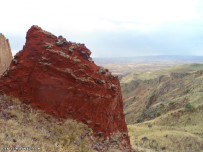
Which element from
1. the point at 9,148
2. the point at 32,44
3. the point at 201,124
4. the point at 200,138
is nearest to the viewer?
the point at 9,148

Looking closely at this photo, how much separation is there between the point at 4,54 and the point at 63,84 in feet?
17.4

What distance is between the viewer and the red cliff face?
8867 millimetres

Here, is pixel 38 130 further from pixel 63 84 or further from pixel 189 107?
pixel 189 107

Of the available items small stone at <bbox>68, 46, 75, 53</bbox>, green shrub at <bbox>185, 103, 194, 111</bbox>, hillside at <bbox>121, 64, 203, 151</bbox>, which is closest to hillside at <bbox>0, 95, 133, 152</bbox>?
small stone at <bbox>68, 46, 75, 53</bbox>

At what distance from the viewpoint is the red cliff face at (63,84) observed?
29.1 feet

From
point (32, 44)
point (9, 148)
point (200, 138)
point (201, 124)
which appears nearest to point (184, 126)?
point (201, 124)

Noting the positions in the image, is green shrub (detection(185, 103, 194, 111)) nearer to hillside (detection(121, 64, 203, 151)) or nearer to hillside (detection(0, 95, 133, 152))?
hillside (detection(121, 64, 203, 151))

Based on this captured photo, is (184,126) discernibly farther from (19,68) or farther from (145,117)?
(19,68)

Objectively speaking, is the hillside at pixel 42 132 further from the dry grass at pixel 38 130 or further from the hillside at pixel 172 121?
the hillside at pixel 172 121

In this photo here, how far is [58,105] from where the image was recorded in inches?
347

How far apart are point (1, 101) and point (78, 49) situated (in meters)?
4.36

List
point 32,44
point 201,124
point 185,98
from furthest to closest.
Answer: point 185,98 → point 201,124 → point 32,44

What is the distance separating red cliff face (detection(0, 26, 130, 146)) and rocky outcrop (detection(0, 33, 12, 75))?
184 cm

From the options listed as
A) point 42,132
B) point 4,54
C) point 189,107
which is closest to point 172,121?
point 189,107
